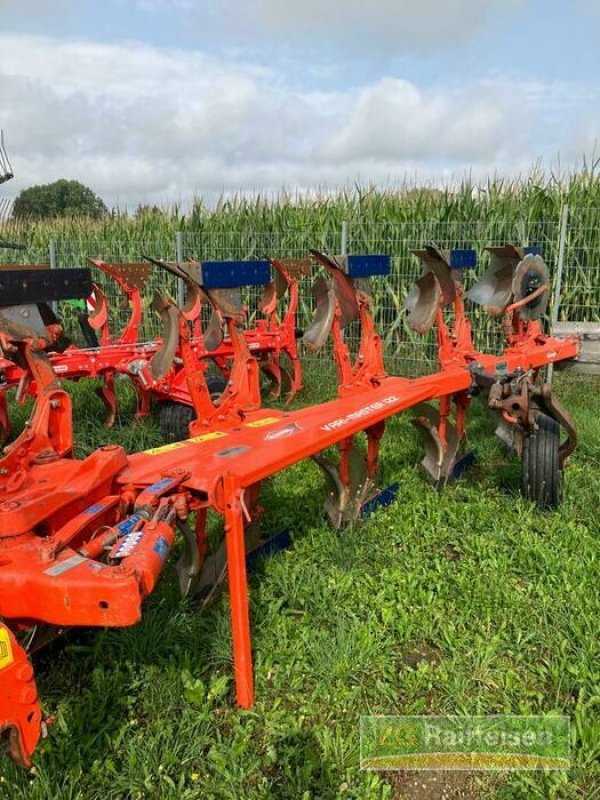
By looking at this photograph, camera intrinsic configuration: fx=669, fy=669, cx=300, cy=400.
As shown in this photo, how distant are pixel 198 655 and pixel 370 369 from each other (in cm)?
221

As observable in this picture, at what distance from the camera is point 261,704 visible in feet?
8.37

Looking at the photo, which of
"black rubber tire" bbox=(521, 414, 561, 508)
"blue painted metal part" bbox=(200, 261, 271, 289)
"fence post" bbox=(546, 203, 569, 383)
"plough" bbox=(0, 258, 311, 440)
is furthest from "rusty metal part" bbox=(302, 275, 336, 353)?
"fence post" bbox=(546, 203, 569, 383)

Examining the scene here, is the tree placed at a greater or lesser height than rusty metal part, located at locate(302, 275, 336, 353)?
greater

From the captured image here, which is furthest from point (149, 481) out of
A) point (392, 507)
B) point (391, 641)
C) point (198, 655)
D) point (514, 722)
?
point (392, 507)

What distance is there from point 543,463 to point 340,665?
6.51ft

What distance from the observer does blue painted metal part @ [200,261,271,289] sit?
3297 millimetres

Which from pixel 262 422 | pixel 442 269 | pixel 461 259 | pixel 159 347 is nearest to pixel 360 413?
pixel 262 422

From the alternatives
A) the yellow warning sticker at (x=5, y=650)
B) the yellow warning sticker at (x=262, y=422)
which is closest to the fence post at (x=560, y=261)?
the yellow warning sticker at (x=262, y=422)

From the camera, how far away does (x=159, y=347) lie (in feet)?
15.1

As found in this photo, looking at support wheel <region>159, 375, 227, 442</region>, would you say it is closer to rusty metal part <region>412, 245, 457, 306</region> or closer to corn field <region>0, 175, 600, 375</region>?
rusty metal part <region>412, 245, 457, 306</region>

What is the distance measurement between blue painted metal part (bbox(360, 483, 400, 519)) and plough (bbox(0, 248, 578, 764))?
0.05 meters

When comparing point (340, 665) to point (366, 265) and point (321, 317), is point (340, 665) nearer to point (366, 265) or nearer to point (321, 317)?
point (321, 317)

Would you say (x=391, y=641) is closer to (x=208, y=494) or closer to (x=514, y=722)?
(x=514, y=722)

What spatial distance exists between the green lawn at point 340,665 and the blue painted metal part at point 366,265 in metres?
1.54
